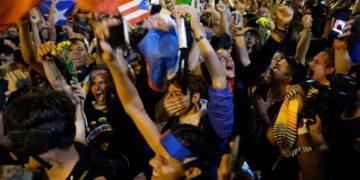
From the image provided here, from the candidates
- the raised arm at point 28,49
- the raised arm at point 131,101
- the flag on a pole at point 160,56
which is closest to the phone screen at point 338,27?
the flag on a pole at point 160,56

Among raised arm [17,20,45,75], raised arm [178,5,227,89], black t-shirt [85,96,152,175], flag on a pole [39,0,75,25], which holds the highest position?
raised arm [178,5,227,89]

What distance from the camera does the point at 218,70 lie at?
231 cm

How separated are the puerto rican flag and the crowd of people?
10 centimetres

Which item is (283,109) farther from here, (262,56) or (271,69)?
(271,69)

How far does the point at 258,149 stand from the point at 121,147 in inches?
42.6

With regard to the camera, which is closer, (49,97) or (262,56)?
(49,97)

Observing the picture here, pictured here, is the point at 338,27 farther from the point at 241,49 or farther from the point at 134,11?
the point at 134,11

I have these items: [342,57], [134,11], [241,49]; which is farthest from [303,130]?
[134,11]

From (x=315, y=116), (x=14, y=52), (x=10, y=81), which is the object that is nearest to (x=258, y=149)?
(x=315, y=116)

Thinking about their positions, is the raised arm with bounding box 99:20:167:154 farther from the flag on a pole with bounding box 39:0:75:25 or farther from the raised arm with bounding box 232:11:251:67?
the flag on a pole with bounding box 39:0:75:25

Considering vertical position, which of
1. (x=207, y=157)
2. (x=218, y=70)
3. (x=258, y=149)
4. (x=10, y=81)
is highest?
(x=218, y=70)

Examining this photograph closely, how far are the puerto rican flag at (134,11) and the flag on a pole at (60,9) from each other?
128 inches

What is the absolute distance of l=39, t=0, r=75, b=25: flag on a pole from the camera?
648cm

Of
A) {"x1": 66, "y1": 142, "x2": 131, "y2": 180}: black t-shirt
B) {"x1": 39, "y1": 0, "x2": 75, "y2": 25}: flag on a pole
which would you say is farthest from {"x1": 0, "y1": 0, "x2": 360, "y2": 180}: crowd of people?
{"x1": 39, "y1": 0, "x2": 75, "y2": 25}: flag on a pole
